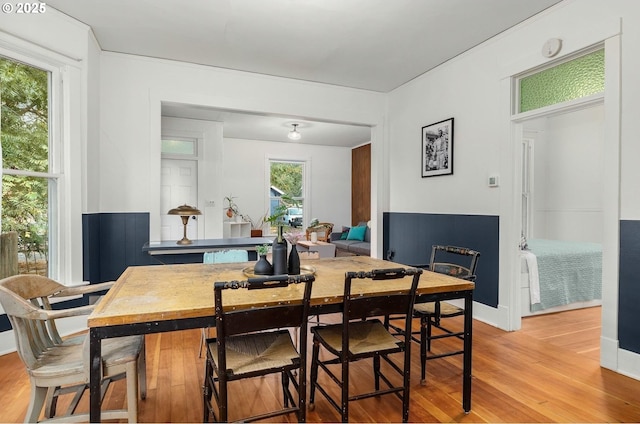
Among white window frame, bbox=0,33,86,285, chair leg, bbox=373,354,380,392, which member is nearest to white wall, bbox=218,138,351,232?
white window frame, bbox=0,33,86,285

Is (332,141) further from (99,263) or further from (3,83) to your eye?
(3,83)

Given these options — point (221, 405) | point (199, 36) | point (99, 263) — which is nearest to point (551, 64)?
point (199, 36)

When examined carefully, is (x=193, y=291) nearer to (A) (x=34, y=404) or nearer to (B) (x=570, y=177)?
(A) (x=34, y=404)

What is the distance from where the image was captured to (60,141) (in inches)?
127

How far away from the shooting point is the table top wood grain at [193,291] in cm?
149

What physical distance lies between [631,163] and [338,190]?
23.0 feet

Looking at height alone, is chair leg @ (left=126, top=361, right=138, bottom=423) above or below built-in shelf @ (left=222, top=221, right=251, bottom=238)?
below

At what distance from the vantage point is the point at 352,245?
6941 mm

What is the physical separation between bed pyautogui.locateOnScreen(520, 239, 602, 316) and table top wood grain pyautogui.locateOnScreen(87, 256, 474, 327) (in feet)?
6.79

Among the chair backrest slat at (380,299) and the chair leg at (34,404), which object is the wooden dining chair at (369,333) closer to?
the chair backrest slat at (380,299)

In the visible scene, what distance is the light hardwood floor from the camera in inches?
79.7

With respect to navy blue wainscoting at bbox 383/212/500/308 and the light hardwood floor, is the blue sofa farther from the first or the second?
the light hardwood floor

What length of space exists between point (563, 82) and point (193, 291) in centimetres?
326

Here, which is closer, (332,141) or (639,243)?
(639,243)
